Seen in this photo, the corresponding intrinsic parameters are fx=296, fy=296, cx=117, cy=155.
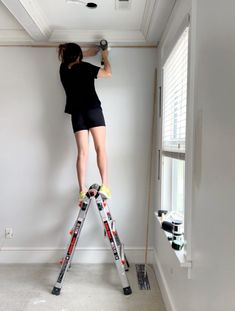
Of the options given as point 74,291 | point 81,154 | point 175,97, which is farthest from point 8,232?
point 175,97

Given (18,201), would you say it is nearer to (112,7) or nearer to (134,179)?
(134,179)

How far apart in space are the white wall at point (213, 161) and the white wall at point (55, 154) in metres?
1.63

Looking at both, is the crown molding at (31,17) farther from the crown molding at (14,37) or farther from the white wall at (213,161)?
the white wall at (213,161)

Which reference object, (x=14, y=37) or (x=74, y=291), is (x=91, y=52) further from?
(x=74, y=291)

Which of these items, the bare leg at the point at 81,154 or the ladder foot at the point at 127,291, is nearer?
the ladder foot at the point at 127,291

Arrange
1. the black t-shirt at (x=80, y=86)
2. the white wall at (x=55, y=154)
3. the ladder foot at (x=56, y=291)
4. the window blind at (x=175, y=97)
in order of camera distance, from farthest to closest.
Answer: the white wall at (x=55, y=154), the black t-shirt at (x=80, y=86), the ladder foot at (x=56, y=291), the window blind at (x=175, y=97)

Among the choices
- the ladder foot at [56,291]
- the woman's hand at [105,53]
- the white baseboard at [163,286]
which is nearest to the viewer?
the white baseboard at [163,286]

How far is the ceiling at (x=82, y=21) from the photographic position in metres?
2.47

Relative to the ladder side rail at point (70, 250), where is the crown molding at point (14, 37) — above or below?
above

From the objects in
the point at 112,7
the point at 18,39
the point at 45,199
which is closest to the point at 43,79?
the point at 18,39

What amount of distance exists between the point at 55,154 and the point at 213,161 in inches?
90.2

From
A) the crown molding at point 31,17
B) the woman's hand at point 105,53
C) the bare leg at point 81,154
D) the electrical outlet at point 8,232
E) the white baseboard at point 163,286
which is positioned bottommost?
the white baseboard at point 163,286

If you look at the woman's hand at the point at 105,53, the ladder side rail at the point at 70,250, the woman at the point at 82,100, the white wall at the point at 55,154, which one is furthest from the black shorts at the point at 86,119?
the ladder side rail at the point at 70,250

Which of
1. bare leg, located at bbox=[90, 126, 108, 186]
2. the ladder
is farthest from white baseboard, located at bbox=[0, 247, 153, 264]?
bare leg, located at bbox=[90, 126, 108, 186]
